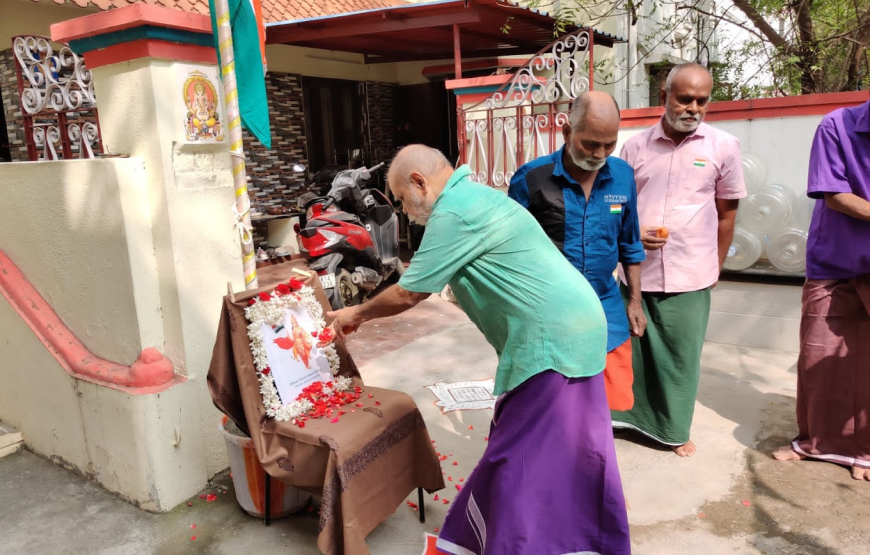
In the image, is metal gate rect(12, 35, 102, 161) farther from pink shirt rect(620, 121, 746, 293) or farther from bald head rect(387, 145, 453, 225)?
pink shirt rect(620, 121, 746, 293)

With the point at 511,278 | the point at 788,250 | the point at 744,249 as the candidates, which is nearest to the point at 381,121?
the point at 744,249

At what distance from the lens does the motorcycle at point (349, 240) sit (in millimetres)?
5902

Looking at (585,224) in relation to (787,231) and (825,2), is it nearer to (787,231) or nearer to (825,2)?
(787,231)

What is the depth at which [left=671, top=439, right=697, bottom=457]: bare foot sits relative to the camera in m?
3.37

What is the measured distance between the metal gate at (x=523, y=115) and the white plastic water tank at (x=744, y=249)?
1.77 m

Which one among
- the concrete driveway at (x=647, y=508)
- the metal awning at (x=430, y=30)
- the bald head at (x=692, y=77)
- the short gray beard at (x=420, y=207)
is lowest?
the concrete driveway at (x=647, y=508)

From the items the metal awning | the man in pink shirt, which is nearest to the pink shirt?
the man in pink shirt

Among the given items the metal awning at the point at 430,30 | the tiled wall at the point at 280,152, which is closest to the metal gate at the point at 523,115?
the metal awning at the point at 430,30

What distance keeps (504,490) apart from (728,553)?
3.78 ft

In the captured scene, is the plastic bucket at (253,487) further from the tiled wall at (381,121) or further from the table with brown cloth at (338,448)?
the tiled wall at (381,121)

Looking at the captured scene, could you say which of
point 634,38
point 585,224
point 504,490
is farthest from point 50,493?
point 634,38

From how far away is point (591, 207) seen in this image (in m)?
2.65

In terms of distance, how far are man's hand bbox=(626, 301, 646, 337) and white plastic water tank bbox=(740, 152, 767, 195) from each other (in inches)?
115

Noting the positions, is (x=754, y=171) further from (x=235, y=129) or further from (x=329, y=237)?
(x=235, y=129)
